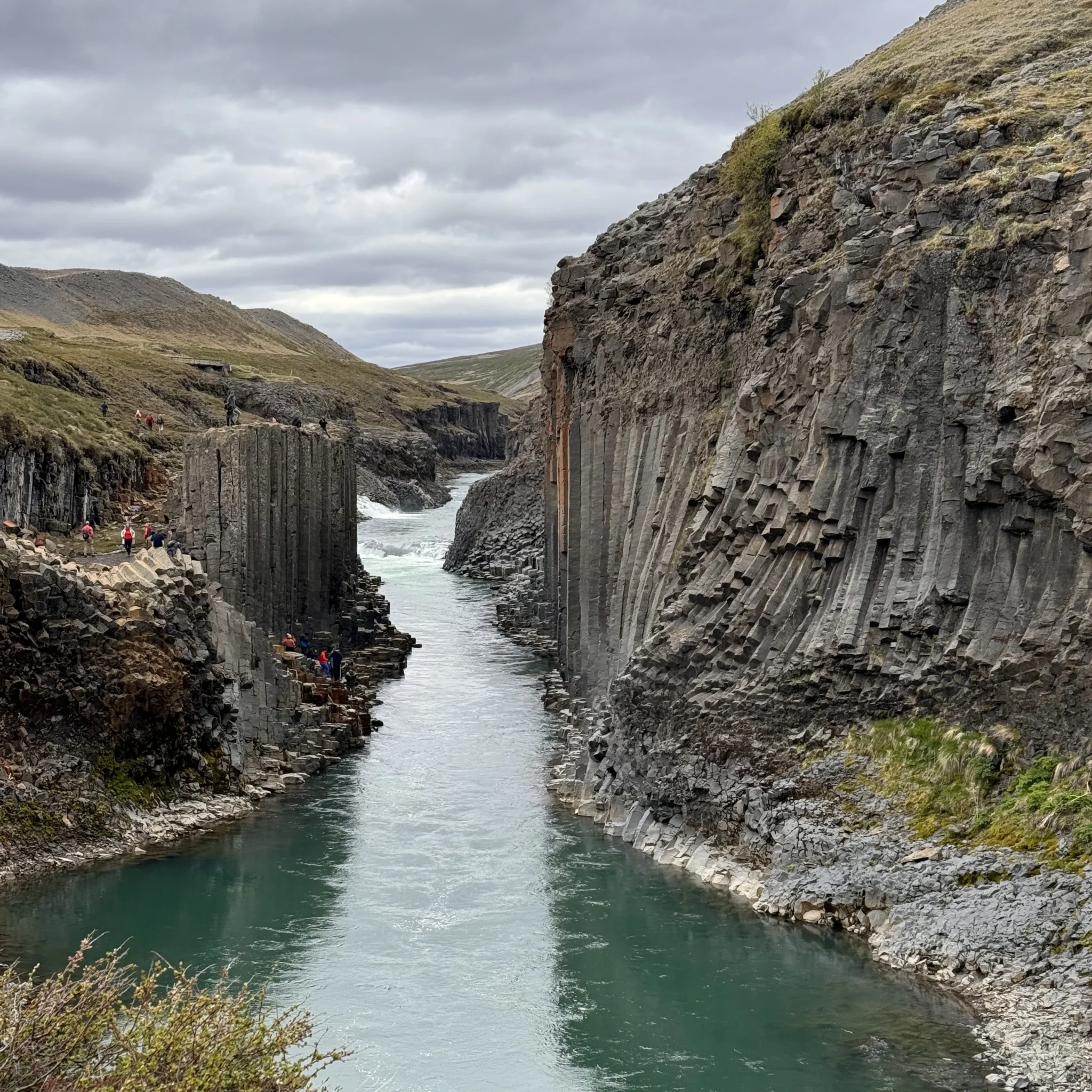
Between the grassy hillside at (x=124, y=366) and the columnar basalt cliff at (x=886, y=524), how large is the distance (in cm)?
3366

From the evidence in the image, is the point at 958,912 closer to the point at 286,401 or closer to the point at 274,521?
the point at 274,521

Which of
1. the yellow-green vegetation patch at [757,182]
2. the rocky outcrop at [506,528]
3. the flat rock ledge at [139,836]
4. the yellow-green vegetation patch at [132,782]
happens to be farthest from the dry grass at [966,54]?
the rocky outcrop at [506,528]

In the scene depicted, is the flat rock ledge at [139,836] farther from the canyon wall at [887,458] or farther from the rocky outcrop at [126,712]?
the canyon wall at [887,458]

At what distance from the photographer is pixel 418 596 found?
3356 inches

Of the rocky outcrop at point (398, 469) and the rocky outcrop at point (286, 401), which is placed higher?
the rocky outcrop at point (286, 401)

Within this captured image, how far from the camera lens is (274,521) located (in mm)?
55812

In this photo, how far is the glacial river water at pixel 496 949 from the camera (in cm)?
2538

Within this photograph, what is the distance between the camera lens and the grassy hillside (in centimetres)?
7581

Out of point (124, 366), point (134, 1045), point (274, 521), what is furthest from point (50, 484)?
point (124, 366)

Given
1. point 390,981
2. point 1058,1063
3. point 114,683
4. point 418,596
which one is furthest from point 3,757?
point 418,596

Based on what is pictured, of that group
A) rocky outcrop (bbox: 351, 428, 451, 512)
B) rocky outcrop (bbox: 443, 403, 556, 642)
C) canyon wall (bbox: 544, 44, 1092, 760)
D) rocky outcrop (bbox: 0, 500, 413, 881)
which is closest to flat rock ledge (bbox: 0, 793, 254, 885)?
rocky outcrop (bbox: 0, 500, 413, 881)

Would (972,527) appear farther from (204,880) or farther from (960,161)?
(204,880)

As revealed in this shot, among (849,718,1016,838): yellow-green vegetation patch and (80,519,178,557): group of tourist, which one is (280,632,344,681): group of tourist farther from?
(849,718,1016,838): yellow-green vegetation patch

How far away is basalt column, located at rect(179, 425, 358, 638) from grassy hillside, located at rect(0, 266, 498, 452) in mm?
11486
